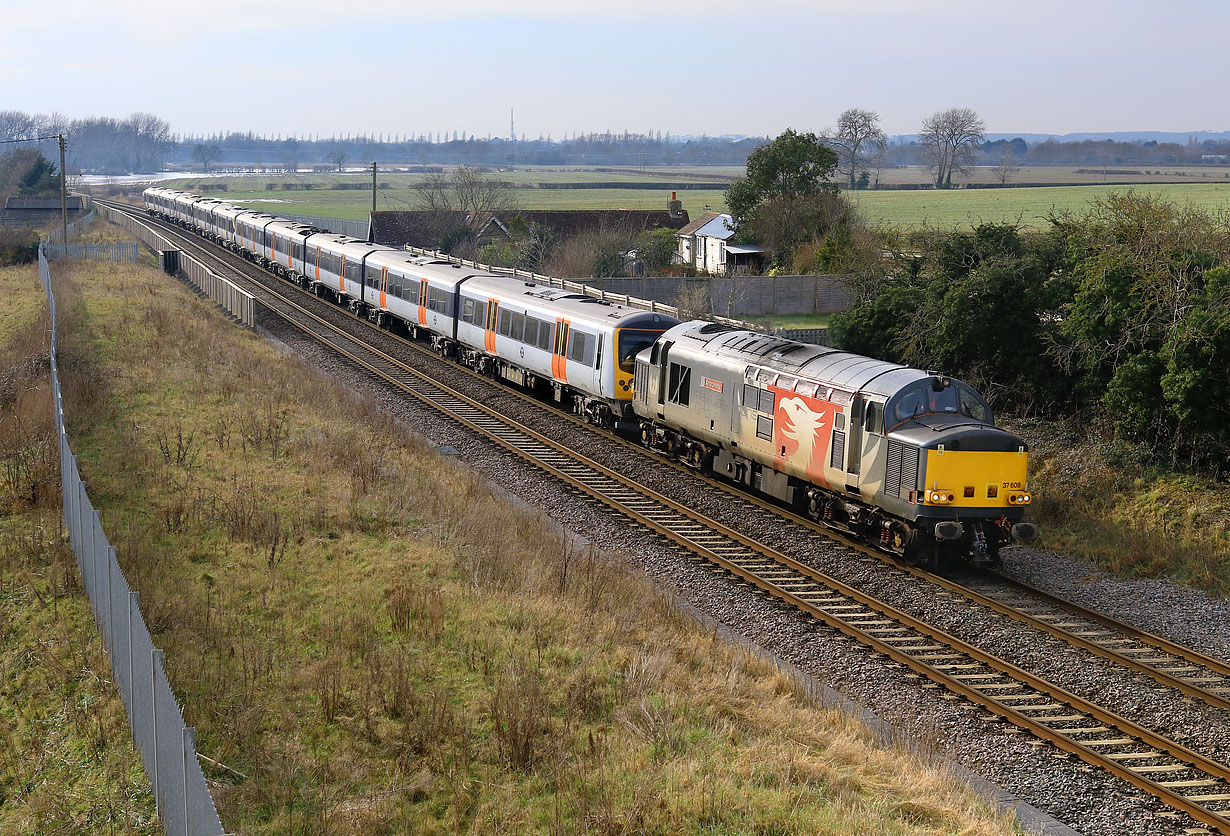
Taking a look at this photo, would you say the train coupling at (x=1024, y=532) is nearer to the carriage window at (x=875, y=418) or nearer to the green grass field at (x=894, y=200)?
the carriage window at (x=875, y=418)

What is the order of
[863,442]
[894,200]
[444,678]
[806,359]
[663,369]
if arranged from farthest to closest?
1. [894,200]
2. [663,369]
3. [806,359]
4. [863,442]
5. [444,678]

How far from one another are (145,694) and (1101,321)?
2195cm

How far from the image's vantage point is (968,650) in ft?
46.8

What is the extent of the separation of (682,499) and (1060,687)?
9.74 m

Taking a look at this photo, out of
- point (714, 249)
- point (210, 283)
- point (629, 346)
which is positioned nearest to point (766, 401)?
point (629, 346)

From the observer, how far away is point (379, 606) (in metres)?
13.7

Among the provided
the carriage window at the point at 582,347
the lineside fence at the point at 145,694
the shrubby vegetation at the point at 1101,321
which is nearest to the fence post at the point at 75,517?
the lineside fence at the point at 145,694

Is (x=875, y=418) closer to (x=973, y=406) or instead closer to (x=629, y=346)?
(x=973, y=406)

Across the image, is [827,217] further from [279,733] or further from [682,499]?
[279,733]

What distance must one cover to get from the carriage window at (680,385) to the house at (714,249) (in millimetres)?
38570

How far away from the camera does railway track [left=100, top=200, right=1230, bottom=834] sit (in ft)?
36.6

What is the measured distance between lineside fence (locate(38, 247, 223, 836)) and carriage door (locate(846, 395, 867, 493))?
1160cm

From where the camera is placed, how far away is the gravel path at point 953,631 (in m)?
10.9

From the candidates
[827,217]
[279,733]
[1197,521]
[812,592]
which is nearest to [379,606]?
[279,733]
